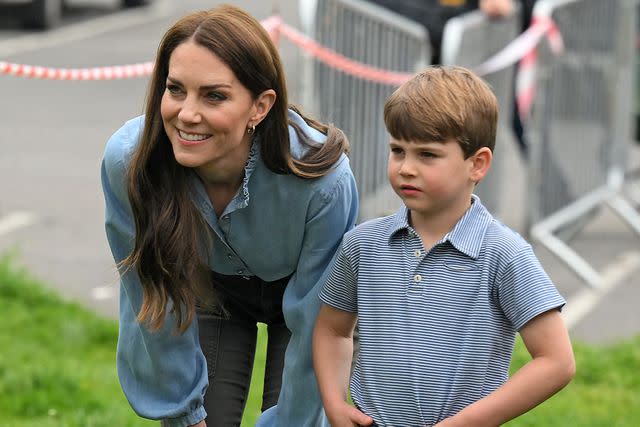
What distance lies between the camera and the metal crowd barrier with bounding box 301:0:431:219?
730cm

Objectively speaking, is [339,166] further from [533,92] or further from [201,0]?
[201,0]

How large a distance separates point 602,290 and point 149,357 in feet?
14.0

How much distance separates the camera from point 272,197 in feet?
12.2

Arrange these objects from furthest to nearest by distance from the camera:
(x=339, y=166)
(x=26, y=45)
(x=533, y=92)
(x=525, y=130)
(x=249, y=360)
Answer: (x=26, y=45), (x=525, y=130), (x=533, y=92), (x=249, y=360), (x=339, y=166)

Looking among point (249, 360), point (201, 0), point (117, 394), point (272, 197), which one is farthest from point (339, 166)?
point (201, 0)

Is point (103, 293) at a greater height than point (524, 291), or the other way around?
point (524, 291)

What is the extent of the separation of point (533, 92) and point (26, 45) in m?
8.64

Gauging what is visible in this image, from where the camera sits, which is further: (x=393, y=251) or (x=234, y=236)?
(x=234, y=236)

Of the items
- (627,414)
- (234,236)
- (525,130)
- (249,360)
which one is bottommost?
(525,130)

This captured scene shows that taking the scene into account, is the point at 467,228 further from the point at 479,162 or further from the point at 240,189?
the point at 240,189

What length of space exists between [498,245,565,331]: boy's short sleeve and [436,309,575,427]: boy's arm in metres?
0.03

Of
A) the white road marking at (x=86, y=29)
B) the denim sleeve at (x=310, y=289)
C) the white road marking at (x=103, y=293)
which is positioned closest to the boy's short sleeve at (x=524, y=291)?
the denim sleeve at (x=310, y=289)

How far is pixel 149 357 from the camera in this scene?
3.90 meters

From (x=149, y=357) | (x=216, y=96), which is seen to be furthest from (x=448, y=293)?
(x=149, y=357)
